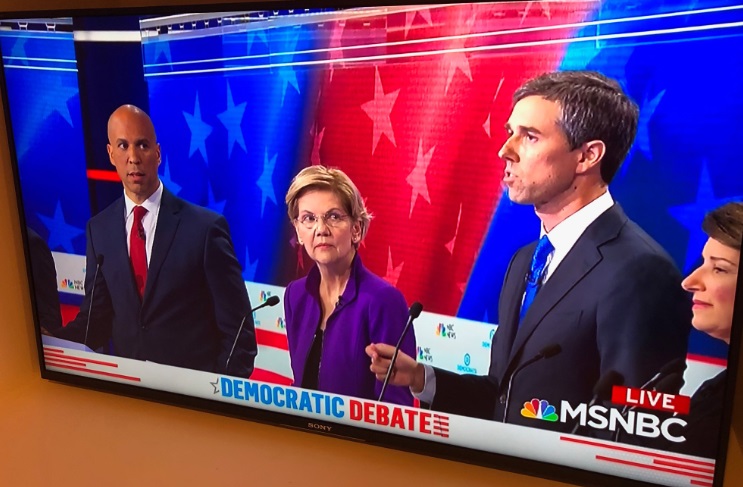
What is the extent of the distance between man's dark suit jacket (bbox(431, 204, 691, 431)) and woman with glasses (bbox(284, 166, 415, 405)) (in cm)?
24

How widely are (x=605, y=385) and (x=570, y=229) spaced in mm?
332

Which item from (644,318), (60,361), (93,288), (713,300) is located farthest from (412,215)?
(60,361)

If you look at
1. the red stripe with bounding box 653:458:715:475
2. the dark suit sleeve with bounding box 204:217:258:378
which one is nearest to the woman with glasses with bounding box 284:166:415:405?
the dark suit sleeve with bounding box 204:217:258:378

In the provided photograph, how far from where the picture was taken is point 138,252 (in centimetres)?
174

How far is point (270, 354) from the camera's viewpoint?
1.66 m

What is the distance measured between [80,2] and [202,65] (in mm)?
561

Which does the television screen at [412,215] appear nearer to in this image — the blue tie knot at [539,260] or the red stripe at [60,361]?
the blue tie knot at [539,260]

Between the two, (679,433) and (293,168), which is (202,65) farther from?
(679,433)

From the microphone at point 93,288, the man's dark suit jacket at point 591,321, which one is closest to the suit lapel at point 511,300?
the man's dark suit jacket at point 591,321

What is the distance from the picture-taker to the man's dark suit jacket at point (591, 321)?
51.9 inches

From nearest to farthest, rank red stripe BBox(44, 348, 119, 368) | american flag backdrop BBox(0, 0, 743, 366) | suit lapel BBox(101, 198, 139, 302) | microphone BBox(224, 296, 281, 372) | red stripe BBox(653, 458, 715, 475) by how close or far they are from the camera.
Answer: american flag backdrop BBox(0, 0, 743, 366), red stripe BBox(653, 458, 715, 475), microphone BBox(224, 296, 281, 372), suit lapel BBox(101, 198, 139, 302), red stripe BBox(44, 348, 119, 368)

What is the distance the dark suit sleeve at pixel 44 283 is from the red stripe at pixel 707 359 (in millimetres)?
1610

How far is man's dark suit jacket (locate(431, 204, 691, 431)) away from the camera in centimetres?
132

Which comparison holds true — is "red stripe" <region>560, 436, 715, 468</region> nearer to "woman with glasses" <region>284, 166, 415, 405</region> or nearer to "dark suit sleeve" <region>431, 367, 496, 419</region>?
"dark suit sleeve" <region>431, 367, 496, 419</region>
